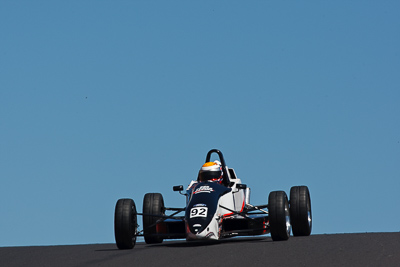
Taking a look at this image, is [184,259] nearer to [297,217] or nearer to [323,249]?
[323,249]

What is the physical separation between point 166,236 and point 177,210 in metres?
2.49

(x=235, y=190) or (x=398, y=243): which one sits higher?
(x=235, y=190)

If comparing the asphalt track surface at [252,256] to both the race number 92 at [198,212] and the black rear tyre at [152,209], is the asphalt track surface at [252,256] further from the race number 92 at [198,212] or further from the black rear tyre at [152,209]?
the black rear tyre at [152,209]

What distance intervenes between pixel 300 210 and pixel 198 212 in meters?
3.48

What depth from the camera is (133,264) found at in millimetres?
12578

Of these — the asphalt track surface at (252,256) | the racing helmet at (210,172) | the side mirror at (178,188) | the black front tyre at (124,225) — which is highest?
the racing helmet at (210,172)

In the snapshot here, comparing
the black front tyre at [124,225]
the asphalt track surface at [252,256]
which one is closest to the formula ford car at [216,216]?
the black front tyre at [124,225]

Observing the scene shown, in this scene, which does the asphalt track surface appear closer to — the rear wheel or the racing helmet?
the rear wheel

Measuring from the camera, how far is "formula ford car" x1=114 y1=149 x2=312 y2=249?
57.1 feet

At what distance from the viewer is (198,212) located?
1734 cm

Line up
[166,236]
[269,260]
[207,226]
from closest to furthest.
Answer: [269,260] → [207,226] → [166,236]

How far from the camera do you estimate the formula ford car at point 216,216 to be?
17.4 meters

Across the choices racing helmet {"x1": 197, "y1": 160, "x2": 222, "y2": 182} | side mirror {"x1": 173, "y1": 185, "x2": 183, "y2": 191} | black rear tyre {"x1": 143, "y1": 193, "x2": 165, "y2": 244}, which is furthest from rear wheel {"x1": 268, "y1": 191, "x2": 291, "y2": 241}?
black rear tyre {"x1": 143, "y1": 193, "x2": 165, "y2": 244}

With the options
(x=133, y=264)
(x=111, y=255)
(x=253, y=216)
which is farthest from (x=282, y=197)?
(x=133, y=264)
